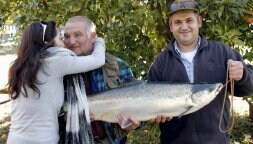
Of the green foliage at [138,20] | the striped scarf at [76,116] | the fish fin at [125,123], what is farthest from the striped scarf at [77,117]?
the green foliage at [138,20]

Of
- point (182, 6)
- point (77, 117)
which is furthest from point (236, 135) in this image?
point (77, 117)

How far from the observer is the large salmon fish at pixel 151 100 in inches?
128

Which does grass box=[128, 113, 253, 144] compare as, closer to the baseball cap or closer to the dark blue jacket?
the dark blue jacket

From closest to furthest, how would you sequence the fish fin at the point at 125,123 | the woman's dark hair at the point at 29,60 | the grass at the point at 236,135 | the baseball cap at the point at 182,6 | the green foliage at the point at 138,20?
the woman's dark hair at the point at 29,60 < the fish fin at the point at 125,123 < the baseball cap at the point at 182,6 < the green foliage at the point at 138,20 < the grass at the point at 236,135

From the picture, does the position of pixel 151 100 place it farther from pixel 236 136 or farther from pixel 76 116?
pixel 236 136

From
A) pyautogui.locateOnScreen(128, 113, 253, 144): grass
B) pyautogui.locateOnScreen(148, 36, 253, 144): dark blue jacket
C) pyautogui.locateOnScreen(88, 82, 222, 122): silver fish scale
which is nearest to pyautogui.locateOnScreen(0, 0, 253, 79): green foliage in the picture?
pyautogui.locateOnScreen(148, 36, 253, 144): dark blue jacket

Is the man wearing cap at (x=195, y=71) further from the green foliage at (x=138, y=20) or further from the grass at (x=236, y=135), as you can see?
the grass at (x=236, y=135)

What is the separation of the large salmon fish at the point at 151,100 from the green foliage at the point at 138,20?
103cm

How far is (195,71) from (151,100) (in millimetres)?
457

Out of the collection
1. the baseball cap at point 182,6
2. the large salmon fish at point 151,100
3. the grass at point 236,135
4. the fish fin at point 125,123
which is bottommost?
the grass at point 236,135

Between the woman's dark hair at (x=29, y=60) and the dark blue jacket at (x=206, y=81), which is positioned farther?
the dark blue jacket at (x=206, y=81)

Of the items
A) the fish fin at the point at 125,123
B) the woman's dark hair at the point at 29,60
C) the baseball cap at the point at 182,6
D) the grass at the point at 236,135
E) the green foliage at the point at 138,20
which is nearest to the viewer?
the woman's dark hair at the point at 29,60

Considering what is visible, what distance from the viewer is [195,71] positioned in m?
3.52

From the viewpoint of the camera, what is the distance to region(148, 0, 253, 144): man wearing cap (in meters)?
3.49
